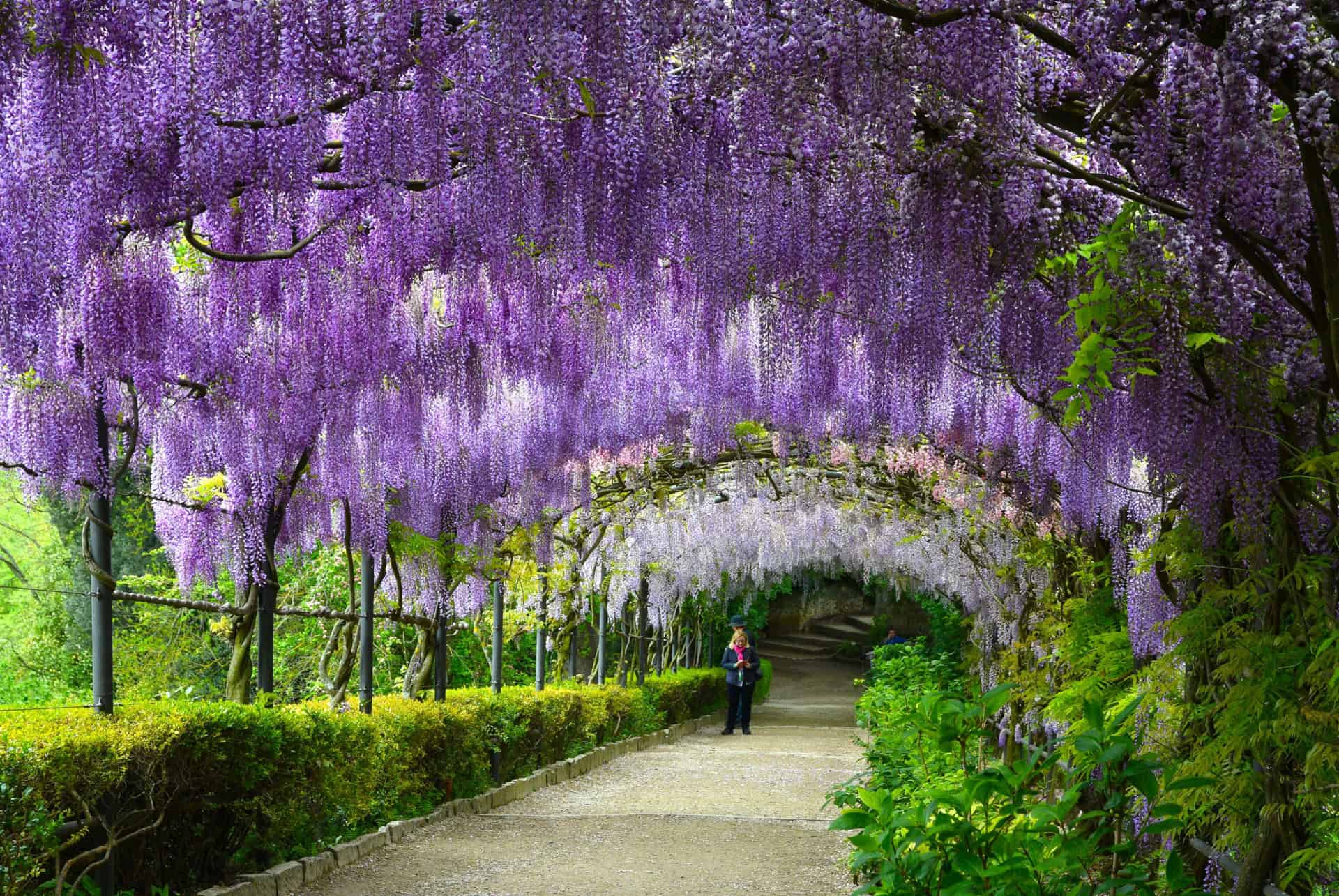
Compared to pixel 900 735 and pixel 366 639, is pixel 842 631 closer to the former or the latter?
pixel 366 639

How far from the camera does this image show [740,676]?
1634 cm

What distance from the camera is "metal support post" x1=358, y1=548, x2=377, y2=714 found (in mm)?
7230

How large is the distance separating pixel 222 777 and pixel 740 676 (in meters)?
11.9

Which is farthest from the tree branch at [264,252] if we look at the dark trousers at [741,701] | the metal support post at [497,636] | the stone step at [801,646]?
the stone step at [801,646]

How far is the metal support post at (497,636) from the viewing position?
1003cm

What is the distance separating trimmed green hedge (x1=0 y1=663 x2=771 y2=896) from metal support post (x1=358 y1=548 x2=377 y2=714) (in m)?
0.15

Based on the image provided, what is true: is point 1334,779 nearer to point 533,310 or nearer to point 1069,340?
point 1069,340

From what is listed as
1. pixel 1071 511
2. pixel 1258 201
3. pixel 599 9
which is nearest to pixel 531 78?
pixel 599 9

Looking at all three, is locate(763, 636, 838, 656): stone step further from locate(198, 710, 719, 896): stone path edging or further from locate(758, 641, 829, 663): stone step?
locate(198, 710, 719, 896): stone path edging

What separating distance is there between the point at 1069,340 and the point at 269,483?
12.9 ft

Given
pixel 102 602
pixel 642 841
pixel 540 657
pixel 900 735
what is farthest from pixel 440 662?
pixel 900 735

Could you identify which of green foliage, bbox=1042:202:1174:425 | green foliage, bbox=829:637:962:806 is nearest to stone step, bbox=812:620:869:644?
green foliage, bbox=829:637:962:806

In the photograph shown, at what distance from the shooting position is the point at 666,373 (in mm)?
7945

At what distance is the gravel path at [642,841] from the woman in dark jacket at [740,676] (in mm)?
3724
